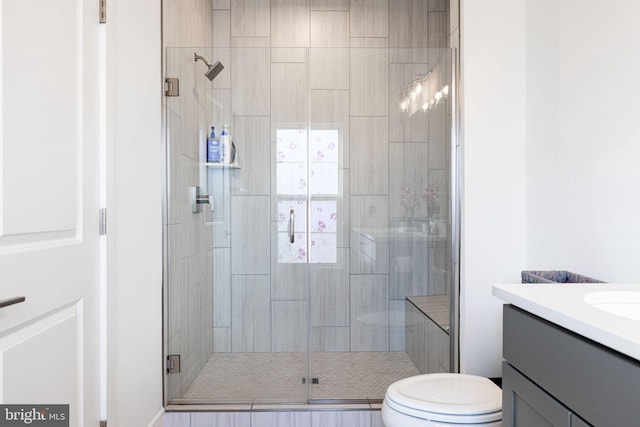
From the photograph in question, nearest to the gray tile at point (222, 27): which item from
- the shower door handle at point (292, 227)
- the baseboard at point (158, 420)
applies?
the shower door handle at point (292, 227)

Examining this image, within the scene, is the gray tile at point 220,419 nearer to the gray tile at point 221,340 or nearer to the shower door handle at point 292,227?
the gray tile at point 221,340

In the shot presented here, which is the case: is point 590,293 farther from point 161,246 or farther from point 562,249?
point 161,246

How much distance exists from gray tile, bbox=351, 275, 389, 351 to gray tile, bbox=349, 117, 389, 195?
0.51 metres

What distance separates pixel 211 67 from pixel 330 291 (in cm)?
138

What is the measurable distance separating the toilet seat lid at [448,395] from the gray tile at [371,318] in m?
0.76

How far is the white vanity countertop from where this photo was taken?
29.4 inches

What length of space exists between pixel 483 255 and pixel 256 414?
1.40 m

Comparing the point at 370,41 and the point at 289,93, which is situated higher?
the point at 370,41

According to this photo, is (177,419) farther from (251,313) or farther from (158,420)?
(251,313)

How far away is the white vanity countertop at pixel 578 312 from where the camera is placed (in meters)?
0.75

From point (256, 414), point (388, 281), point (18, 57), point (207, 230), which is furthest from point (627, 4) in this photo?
point (256, 414)

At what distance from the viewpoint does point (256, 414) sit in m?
2.23

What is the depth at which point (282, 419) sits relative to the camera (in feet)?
7.32

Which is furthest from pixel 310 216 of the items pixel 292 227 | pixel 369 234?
pixel 369 234
